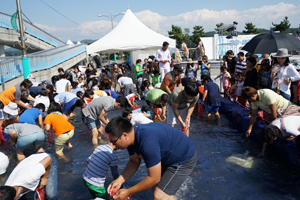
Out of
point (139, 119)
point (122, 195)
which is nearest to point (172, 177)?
point (122, 195)

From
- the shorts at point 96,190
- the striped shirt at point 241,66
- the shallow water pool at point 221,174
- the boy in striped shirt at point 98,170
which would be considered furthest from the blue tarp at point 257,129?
the shorts at point 96,190

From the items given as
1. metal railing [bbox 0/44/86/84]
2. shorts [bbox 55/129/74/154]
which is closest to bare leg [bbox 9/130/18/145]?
shorts [bbox 55/129/74/154]

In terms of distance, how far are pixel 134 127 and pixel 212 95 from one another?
475cm

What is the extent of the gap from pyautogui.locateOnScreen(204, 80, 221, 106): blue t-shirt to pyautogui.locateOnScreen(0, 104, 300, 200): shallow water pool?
107cm

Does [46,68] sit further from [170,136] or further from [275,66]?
[170,136]

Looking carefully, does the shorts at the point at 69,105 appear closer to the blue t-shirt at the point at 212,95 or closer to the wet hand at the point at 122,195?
the blue t-shirt at the point at 212,95

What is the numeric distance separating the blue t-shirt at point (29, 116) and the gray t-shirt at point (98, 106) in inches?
40.9

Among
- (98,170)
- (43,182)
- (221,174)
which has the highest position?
(98,170)

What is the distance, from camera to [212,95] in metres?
6.86

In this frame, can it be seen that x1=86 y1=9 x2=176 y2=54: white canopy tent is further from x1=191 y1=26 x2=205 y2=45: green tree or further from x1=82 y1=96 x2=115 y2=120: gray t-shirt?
x1=191 y1=26 x2=205 y2=45: green tree

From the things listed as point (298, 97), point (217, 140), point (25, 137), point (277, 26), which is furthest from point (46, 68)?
point (277, 26)

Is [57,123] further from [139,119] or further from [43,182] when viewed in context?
[43,182]

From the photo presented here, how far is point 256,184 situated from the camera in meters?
3.97

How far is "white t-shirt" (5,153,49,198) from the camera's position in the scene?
2854 millimetres
